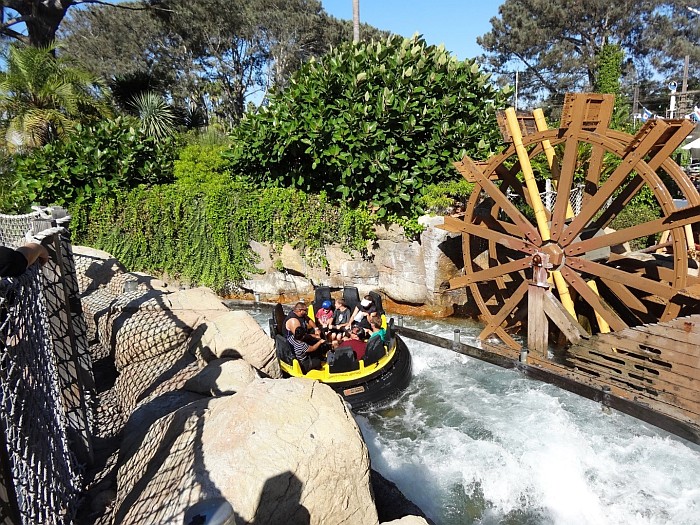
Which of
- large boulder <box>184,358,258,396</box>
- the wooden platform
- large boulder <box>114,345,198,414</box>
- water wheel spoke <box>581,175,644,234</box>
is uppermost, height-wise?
water wheel spoke <box>581,175,644,234</box>

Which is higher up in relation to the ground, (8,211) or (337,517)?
(8,211)

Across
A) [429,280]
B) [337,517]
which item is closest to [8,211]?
[429,280]

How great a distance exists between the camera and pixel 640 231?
6113mm

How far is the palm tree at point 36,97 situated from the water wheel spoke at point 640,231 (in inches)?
394

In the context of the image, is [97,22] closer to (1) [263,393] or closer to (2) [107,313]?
(2) [107,313]

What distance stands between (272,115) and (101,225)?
169 inches

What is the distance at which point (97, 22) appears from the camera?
26.2 m

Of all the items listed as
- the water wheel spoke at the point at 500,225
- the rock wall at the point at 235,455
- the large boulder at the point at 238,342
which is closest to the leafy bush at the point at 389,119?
the water wheel spoke at the point at 500,225

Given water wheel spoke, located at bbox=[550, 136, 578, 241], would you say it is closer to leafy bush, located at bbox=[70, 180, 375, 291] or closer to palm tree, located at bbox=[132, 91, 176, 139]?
leafy bush, located at bbox=[70, 180, 375, 291]

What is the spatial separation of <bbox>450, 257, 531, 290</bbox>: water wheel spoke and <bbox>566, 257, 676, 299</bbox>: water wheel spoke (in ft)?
2.03

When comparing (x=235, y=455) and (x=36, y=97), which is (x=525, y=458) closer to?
(x=235, y=455)

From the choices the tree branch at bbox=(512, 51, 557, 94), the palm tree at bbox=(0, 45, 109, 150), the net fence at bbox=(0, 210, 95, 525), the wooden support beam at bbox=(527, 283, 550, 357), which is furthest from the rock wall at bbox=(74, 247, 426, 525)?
the tree branch at bbox=(512, 51, 557, 94)

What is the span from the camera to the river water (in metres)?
4.28

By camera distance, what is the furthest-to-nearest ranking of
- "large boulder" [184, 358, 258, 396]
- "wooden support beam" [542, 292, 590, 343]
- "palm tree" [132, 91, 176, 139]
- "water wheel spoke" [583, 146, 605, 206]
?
"palm tree" [132, 91, 176, 139] < "water wheel spoke" [583, 146, 605, 206] < "wooden support beam" [542, 292, 590, 343] < "large boulder" [184, 358, 258, 396]
